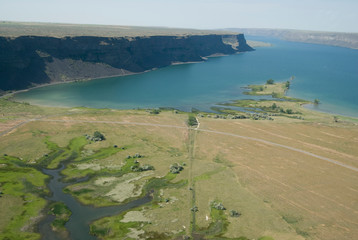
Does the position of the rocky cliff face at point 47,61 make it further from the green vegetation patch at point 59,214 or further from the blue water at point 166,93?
the green vegetation patch at point 59,214

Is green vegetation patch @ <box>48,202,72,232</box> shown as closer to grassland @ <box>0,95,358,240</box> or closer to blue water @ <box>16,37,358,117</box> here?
grassland @ <box>0,95,358,240</box>

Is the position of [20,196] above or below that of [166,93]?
above

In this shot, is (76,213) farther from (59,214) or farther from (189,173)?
(189,173)

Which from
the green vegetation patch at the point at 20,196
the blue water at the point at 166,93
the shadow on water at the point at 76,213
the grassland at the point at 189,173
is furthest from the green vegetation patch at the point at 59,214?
the blue water at the point at 166,93

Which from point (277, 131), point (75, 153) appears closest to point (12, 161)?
point (75, 153)

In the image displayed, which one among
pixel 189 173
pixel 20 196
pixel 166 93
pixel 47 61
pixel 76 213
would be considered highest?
pixel 47 61

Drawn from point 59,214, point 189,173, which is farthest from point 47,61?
point 59,214

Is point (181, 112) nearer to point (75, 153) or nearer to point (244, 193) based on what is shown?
point (75, 153)
